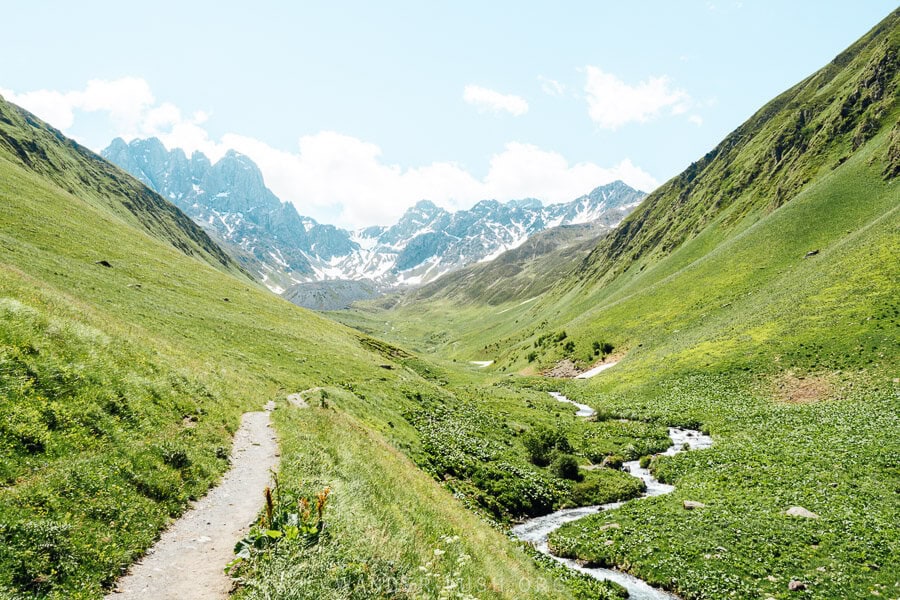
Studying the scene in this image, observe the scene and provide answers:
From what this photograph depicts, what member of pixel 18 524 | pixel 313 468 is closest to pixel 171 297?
pixel 313 468

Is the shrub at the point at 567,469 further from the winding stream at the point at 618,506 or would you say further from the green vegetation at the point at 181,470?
the winding stream at the point at 618,506

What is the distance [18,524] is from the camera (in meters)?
8.77

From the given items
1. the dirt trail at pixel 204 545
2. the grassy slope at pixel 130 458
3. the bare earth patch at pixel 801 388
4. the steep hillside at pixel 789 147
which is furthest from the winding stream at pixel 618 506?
the steep hillside at pixel 789 147

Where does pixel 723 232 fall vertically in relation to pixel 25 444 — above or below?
above

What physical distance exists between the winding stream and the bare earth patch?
416 inches

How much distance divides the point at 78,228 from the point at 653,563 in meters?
99.6

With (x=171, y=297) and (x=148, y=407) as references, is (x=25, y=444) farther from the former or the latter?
(x=171, y=297)

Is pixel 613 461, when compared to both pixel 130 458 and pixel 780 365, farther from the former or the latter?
pixel 130 458

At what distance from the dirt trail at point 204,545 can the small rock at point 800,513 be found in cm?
2848

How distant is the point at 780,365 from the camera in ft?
165

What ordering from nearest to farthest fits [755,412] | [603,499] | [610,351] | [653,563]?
1. [653,563]
2. [603,499]
3. [755,412]
4. [610,351]

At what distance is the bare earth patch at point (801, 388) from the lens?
42469 millimetres

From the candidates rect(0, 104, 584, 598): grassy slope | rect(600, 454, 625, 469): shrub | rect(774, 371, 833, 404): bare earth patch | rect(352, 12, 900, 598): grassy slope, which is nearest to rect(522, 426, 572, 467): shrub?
rect(600, 454, 625, 469): shrub

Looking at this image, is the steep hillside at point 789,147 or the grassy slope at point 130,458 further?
the steep hillside at point 789,147
